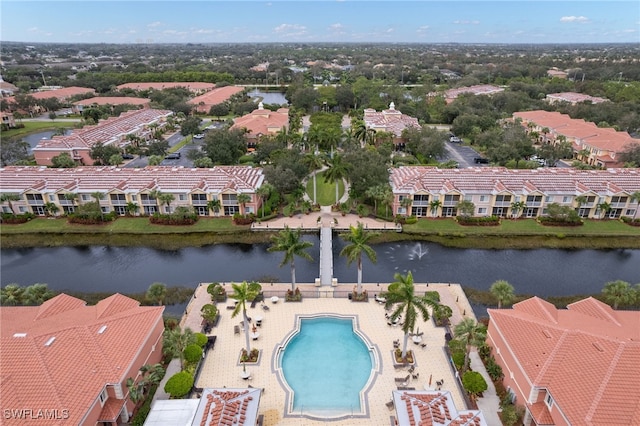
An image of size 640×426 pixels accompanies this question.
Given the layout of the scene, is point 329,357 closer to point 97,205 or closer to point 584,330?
point 584,330

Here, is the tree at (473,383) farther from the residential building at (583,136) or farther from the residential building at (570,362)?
the residential building at (583,136)

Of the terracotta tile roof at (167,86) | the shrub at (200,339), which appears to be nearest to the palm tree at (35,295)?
the shrub at (200,339)

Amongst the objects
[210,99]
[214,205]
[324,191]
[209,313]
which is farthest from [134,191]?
[210,99]

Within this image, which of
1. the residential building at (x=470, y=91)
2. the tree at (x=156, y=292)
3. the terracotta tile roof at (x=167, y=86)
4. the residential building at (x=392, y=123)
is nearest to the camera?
the tree at (x=156, y=292)

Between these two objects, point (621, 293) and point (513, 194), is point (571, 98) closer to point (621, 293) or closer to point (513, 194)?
point (513, 194)

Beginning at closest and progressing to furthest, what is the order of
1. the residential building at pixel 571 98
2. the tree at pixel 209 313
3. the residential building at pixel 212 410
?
1. the residential building at pixel 212 410
2. the tree at pixel 209 313
3. the residential building at pixel 571 98

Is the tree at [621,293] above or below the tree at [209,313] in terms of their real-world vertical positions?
above
